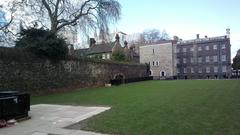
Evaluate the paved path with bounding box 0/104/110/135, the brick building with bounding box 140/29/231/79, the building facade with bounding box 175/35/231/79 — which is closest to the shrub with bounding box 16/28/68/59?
the paved path with bounding box 0/104/110/135

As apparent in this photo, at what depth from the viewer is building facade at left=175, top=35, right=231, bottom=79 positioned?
178 feet

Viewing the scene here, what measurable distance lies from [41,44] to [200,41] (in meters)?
47.3

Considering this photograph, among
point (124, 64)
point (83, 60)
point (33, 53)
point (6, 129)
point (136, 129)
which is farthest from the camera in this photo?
point (124, 64)

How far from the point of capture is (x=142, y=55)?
59.6 metres

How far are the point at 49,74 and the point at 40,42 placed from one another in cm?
253

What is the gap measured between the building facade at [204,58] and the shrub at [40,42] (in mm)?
43008

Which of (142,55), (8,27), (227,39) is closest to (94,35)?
(8,27)

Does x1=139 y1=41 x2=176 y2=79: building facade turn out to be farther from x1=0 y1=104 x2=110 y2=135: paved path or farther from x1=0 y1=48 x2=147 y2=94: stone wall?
x1=0 y1=104 x2=110 y2=135: paved path

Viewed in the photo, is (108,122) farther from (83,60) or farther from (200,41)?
(200,41)

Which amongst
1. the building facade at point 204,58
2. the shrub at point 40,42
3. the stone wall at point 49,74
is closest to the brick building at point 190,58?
the building facade at point 204,58

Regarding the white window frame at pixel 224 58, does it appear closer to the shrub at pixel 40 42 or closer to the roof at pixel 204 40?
the roof at pixel 204 40

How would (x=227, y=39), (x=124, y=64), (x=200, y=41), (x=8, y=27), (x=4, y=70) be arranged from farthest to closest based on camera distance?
(x=200, y=41), (x=227, y=39), (x=124, y=64), (x=8, y=27), (x=4, y=70)

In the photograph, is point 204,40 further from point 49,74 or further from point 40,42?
point 40,42

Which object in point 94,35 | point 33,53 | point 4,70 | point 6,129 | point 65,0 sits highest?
point 65,0
